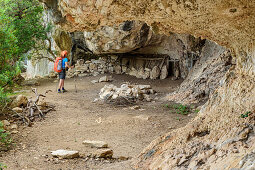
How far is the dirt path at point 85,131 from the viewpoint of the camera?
4449 mm

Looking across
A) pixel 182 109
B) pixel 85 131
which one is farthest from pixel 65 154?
pixel 182 109

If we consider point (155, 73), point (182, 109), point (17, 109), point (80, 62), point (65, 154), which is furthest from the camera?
point (80, 62)

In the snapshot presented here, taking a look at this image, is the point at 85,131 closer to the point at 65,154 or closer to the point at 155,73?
the point at 65,154

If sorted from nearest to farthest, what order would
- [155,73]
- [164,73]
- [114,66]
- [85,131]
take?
[85,131] < [164,73] < [155,73] < [114,66]

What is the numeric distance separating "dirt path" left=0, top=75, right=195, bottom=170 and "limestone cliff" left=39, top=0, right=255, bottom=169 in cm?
120

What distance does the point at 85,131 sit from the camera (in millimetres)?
6508

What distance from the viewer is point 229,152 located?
7.55ft

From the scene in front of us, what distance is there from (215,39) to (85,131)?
14.3 ft

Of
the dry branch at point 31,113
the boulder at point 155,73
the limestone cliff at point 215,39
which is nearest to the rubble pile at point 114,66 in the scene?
the boulder at point 155,73

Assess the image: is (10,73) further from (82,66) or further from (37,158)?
(82,66)

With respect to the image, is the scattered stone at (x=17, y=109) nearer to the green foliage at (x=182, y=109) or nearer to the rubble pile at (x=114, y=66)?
the green foliage at (x=182, y=109)

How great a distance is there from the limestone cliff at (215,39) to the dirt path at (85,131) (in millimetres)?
1198

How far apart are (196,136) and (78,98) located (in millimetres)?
7430

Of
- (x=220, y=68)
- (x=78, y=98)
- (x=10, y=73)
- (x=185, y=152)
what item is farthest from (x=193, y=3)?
(x=78, y=98)
